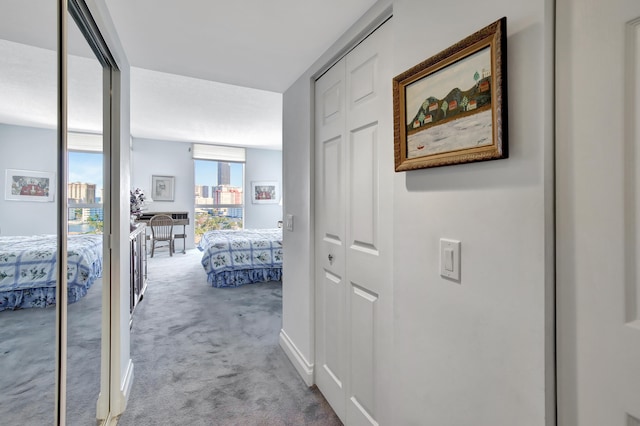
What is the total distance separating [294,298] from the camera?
2.35m

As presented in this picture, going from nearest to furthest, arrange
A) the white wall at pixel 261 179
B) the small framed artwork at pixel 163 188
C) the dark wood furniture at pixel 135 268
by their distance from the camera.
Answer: the dark wood furniture at pixel 135 268 < the small framed artwork at pixel 163 188 < the white wall at pixel 261 179

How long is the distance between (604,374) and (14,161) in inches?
60.3

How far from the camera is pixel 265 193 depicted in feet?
26.8

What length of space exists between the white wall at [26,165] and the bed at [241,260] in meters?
3.35

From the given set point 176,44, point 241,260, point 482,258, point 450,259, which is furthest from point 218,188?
point 482,258

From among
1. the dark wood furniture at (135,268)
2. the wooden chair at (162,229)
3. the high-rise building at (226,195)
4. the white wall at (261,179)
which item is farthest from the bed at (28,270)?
the white wall at (261,179)

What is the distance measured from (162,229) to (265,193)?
2582 mm

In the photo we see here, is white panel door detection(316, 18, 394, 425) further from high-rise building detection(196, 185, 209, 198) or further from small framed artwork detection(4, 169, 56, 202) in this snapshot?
high-rise building detection(196, 185, 209, 198)

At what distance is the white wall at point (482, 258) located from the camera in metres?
0.76

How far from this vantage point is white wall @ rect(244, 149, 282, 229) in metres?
7.97

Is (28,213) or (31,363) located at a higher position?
(28,213)

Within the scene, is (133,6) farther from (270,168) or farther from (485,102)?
(270,168)

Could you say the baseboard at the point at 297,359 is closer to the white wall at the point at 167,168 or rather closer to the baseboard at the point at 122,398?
the baseboard at the point at 122,398

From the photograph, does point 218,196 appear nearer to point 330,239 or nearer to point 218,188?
point 218,188
